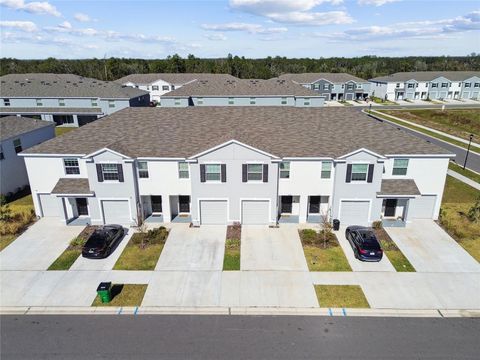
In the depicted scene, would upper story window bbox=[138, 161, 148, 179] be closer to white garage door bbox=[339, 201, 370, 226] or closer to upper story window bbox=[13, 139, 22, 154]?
upper story window bbox=[13, 139, 22, 154]

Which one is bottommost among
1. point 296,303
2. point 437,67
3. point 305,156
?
point 296,303

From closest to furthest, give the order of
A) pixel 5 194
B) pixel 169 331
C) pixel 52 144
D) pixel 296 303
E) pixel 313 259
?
pixel 169 331, pixel 296 303, pixel 313 259, pixel 52 144, pixel 5 194

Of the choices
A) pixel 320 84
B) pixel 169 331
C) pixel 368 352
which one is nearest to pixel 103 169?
pixel 169 331

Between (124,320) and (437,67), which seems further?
(437,67)

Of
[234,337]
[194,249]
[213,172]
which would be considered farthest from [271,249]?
[234,337]

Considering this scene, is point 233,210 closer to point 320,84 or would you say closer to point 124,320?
point 124,320

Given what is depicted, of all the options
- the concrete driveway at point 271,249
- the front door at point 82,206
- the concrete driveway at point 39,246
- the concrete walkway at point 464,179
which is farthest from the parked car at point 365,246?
the front door at point 82,206

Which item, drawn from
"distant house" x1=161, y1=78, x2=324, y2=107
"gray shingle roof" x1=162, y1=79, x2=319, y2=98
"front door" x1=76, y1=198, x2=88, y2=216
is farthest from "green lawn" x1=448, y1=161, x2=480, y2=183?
"front door" x1=76, y1=198, x2=88, y2=216

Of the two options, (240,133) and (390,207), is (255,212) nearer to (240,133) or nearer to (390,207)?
(240,133)
